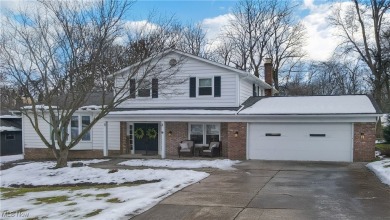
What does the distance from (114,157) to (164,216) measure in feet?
44.2

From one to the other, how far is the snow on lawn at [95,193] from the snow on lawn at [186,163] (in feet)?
8.15

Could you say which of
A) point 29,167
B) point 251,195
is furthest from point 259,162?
point 29,167

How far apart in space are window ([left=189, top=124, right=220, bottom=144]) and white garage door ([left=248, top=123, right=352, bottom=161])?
211cm

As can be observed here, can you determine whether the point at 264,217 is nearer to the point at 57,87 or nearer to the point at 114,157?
the point at 57,87

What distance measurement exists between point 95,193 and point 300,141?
10.7m

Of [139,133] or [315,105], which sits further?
[139,133]

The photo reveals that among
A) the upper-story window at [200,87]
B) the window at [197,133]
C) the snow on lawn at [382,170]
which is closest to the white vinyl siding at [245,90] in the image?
the upper-story window at [200,87]

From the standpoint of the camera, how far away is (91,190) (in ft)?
35.0

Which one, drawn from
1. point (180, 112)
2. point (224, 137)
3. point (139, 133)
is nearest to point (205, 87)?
point (180, 112)

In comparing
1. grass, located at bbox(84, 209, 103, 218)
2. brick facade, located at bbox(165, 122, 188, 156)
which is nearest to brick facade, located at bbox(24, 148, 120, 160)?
brick facade, located at bbox(165, 122, 188, 156)

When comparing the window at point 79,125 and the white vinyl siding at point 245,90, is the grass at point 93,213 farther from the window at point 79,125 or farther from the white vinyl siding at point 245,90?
the window at point 79,125

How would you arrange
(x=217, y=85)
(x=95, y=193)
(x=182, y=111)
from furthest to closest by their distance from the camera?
(x=217, y=85) < (x=182, y=111) < (x=95, y=193)

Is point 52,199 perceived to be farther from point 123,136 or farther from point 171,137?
point 123,136

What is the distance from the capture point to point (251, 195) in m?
9.31
